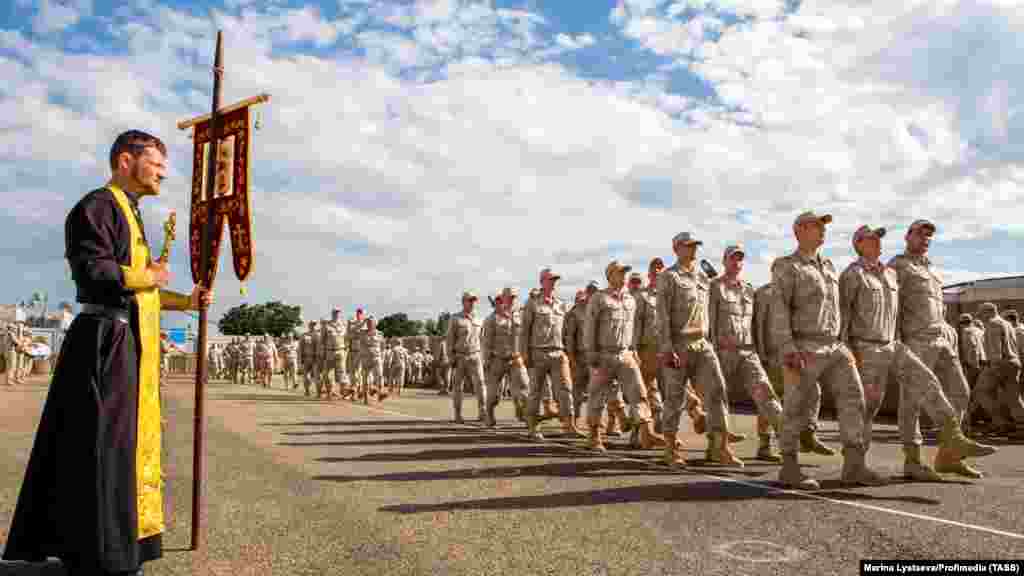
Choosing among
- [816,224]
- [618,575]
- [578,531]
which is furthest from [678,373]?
[618,575]

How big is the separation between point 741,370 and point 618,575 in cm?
594

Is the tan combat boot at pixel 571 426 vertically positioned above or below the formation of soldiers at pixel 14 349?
below

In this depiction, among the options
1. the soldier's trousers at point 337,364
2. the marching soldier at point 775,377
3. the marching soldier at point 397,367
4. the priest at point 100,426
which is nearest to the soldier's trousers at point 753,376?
the marching soldier at point 775,377

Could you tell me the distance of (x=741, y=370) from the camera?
9844 mm

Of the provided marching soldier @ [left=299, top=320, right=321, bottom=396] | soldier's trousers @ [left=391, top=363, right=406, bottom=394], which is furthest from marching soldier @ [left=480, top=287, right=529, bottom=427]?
soldier's trousers @ [left=391, top=363, right=406, bottom=394]

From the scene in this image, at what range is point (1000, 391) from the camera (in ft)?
48.9

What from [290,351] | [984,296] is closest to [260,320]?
[290,351]

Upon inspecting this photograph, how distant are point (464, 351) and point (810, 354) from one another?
8.99 metres

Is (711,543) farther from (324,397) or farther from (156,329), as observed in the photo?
(324,397)

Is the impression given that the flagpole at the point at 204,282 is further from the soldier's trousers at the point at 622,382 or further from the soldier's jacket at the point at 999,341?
the soldier's jacket at the point at 999,341

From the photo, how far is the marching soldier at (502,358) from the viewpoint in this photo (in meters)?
13.9

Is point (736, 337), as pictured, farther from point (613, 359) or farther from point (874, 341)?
point (874, 341)

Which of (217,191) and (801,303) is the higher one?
(217,191)

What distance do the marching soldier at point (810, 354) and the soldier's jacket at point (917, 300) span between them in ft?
3.14
